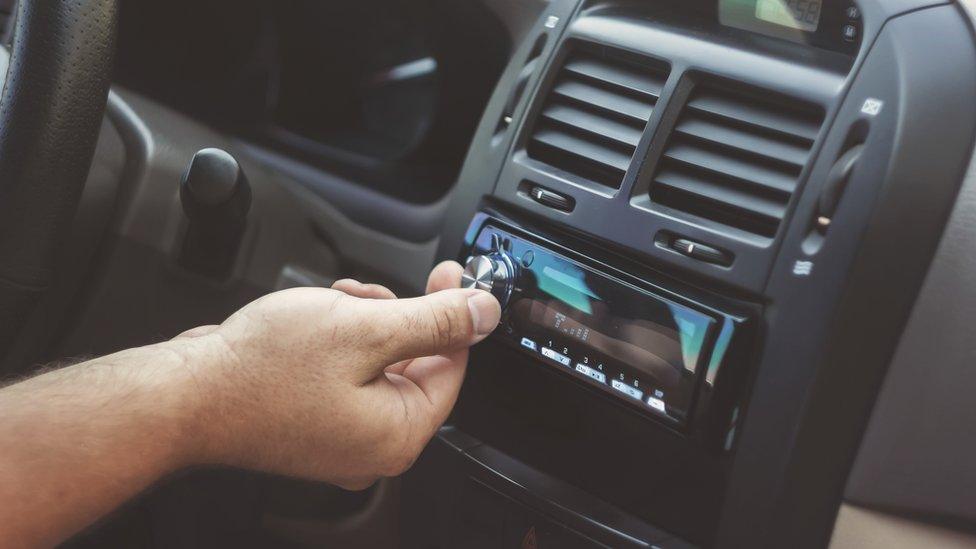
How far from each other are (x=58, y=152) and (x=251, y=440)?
303mm

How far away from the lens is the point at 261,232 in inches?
57.8

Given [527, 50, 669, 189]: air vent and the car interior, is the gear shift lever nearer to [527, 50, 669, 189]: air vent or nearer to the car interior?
the car interior

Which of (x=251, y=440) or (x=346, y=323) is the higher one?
(x=346, y=323)

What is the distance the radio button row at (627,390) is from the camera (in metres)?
1.01

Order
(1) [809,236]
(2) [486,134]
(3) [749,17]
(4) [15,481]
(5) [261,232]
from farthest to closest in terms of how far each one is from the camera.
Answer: (5) [261,232] → (2) [486,134] → (3) [749,17] → (1) [809,236] → (4) [15,481]

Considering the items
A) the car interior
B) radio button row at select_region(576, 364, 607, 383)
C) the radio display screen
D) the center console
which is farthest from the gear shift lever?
radio button row at select_region(576, 364, 607, 383)

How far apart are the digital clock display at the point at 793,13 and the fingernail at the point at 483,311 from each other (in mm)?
389

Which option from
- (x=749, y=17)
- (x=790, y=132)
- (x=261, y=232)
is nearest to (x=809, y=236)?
(x=790, y=132)

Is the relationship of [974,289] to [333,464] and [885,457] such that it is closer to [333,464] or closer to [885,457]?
[885,457]

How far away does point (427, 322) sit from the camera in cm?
92

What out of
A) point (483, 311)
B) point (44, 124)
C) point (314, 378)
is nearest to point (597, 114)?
point (483, 311)

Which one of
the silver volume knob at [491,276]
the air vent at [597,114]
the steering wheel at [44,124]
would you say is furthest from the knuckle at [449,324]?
the steering wheel at [44,124]

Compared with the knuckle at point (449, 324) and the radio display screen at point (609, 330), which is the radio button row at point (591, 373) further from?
the knuckle at point (449, 324)

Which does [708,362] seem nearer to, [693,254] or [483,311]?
[693,254]
